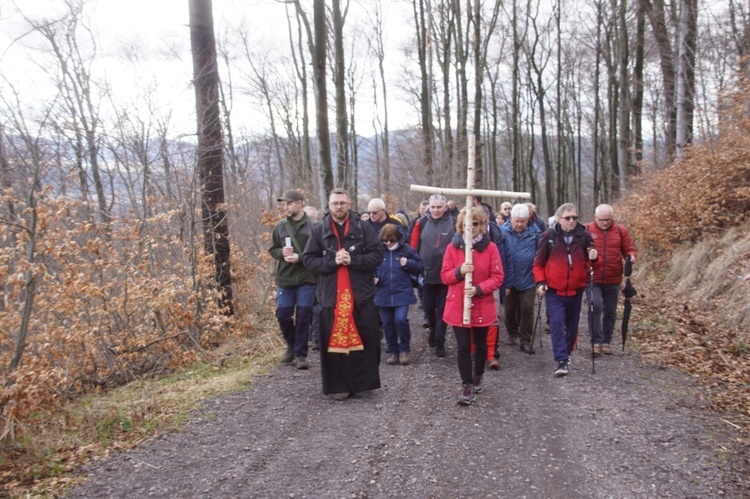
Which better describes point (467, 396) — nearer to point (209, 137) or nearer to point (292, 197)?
point (292, 197)

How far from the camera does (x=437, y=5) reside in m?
25.1

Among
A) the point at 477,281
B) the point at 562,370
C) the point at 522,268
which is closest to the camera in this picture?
the point at 477,281

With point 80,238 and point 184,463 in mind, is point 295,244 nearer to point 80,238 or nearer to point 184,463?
point 80,238

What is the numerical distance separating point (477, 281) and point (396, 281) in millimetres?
1630

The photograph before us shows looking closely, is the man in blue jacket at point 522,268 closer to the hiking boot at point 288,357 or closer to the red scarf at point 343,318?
the red scarf at point 343,318

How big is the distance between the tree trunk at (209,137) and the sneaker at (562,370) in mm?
4586

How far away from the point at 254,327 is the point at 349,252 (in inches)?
147

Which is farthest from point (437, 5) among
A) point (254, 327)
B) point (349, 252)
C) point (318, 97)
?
point (349, 252)

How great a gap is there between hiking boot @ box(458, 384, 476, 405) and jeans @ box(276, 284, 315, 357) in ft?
7.25

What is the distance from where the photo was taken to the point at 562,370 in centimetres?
625

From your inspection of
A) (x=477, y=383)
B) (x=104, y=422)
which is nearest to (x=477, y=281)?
(x=477, y=383)

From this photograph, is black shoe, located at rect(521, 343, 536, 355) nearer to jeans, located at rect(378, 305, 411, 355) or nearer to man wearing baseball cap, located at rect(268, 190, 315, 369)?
jeans, located at rect(378, 305, 411, 355)

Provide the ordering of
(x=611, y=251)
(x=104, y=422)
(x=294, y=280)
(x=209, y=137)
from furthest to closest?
(x=209, y=137)
(x=611, y=251)
(x=294, y=280)
(x=104, y=422)

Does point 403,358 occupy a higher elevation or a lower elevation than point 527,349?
higher
